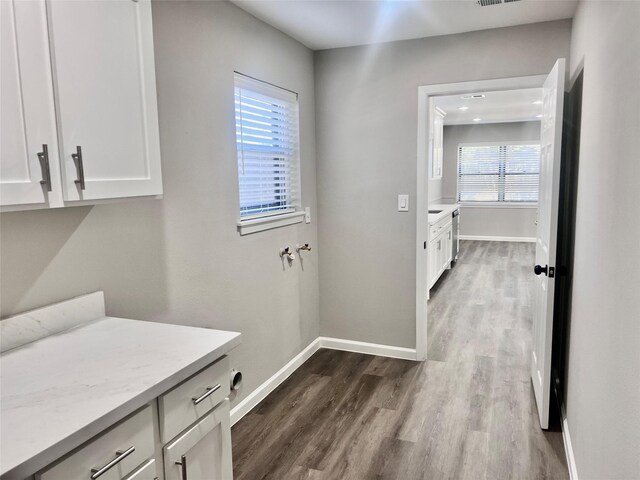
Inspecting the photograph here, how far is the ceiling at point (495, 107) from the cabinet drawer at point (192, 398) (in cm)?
401

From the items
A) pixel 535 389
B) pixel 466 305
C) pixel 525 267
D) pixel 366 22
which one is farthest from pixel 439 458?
pixel 525 267

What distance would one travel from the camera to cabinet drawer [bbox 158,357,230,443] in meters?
1.26

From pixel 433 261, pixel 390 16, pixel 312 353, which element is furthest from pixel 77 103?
pixel 433 261

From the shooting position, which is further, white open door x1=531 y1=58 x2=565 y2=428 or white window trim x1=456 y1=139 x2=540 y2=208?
white window trim x1=456 y1=139 x2=540 y2=208

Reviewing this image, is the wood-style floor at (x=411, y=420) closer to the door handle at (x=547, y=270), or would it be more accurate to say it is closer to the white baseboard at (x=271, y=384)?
the white baseboard at (x=271, y=384)

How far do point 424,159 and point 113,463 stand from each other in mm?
2800

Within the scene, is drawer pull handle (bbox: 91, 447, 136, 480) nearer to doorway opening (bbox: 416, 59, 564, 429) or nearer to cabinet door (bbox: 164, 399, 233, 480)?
cabinet door (bbox: 164, 399, 233, 480)

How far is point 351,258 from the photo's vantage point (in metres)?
3.64

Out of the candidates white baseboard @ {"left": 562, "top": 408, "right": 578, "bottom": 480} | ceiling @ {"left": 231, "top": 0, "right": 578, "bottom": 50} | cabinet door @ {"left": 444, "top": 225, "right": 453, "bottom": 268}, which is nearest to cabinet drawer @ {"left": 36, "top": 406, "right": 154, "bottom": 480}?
white baseboard @ {"left": 562, "top": 408, "right": 578, "bottom": 480}

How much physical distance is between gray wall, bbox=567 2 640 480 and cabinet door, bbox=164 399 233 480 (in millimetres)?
1145

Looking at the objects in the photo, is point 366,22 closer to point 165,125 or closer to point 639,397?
point 165,125

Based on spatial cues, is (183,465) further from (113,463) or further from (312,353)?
(312,353)

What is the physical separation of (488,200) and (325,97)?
22.4ft

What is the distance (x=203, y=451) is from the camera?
1438 millimetres
